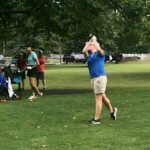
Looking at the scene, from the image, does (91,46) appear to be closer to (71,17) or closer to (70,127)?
(70,127)

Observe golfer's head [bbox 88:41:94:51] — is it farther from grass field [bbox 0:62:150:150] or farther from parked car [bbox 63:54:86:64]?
parked car [bbox 63:54:86:64]

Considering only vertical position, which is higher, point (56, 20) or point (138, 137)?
point (56, 20)

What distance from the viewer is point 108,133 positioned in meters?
11.0

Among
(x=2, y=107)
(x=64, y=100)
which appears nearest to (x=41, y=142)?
(x=2, y=107)

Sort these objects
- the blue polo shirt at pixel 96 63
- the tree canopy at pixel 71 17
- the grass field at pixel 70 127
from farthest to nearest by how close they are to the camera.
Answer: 1. the tree canopy at pixel 71 17
2. the blue polo shirt at pixel 96 63
3. the grass field at pixel 70 127

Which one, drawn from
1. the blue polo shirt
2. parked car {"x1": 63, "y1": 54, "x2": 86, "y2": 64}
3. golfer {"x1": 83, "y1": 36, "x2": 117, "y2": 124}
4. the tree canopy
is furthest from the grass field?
parked car {"x1": 63, "y1": 54, "x2": 86, "y2": 64}

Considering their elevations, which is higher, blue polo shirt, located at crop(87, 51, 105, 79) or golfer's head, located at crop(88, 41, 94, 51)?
golfer's head, located at crop(88, 41, 94, 51)

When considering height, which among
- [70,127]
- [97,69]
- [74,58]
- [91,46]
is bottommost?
[74,58]

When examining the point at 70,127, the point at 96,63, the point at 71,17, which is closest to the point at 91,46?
the point at 96,63

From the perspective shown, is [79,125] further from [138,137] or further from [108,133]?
[138,137]

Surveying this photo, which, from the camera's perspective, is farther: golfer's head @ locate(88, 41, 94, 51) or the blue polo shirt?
the blue polo shirt

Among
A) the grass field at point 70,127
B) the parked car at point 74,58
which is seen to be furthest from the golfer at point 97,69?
the parked car at point 74,58

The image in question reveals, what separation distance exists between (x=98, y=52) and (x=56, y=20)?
11.4 meters

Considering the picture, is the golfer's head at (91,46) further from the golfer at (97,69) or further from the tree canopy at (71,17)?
the tree canopy at (71,17)
